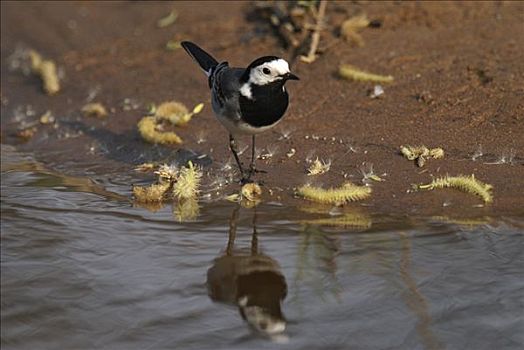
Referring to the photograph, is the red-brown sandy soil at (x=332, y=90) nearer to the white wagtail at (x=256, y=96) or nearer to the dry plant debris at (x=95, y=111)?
the dry plant debris at (x=95, y=111)

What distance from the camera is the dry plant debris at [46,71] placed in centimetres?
1066

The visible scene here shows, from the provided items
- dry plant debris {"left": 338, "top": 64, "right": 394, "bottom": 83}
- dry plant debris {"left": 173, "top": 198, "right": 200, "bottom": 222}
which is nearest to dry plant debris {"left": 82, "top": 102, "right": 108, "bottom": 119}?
dry plant debris {"left": 338, "top": 64, "right": 394, "bottom": 83}

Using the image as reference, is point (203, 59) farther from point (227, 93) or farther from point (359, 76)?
point (359, 76)

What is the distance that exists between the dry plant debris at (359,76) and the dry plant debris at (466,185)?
2.34 m

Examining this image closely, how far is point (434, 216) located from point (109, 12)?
7587 mm

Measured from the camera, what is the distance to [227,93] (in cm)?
693

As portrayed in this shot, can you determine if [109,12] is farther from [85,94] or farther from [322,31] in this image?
[322,31]

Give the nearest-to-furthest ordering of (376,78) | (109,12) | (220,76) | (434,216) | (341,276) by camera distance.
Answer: (341,276) → (434,216) → (220,76) → (376,78) → (109,12)

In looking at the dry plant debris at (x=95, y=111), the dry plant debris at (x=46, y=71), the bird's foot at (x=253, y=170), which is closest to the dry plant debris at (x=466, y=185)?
the bird's foot at (x=253, y=170)

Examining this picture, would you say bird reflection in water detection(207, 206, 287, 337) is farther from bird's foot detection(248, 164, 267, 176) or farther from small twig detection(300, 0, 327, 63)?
small twig detection(300, 0, 327, 63)

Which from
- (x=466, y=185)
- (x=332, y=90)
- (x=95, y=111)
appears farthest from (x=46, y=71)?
(x=466, y=185)

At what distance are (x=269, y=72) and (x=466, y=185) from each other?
1.75m

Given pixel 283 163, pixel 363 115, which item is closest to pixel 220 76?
pixel 283 163

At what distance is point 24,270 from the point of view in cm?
559
